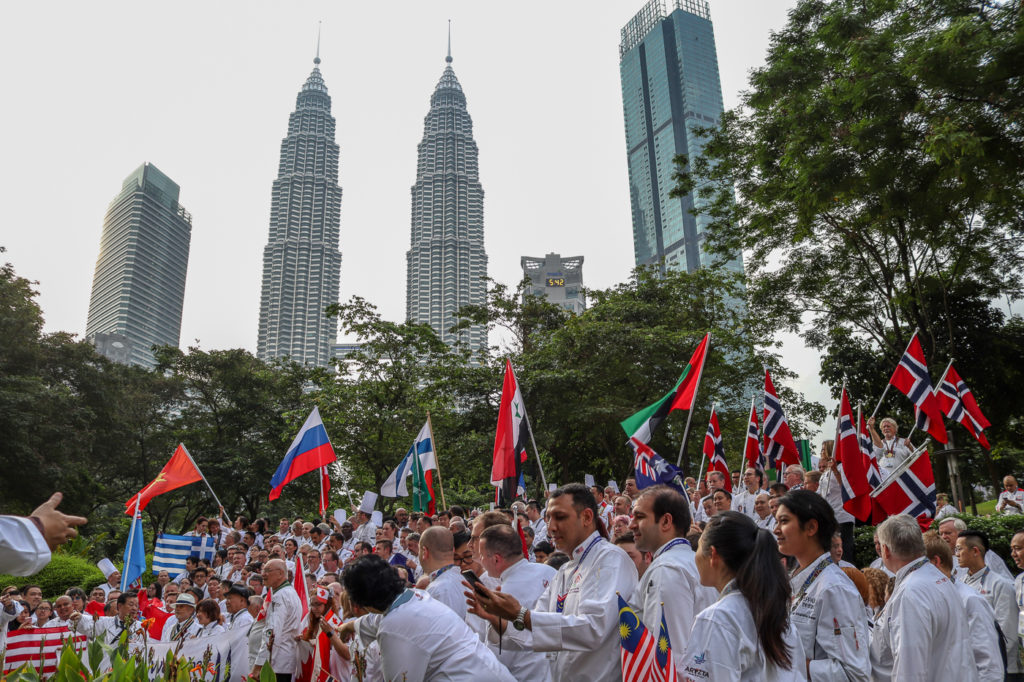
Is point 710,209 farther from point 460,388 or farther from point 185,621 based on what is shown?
point 185,621

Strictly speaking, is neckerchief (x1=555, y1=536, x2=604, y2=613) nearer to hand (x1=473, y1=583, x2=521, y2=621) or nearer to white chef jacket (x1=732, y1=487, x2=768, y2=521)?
hand (x1=473, y1=583, x2=521, y2=621)

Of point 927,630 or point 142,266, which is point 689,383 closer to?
point 927,630

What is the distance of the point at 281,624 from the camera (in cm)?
772

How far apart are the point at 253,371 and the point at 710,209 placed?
22.9m

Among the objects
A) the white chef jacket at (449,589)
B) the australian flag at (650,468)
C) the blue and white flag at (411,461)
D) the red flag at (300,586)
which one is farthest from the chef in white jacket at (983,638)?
the blue and white flag at (411,461)

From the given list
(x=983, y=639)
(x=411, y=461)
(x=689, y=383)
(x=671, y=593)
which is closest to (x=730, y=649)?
(x=671, y=593)

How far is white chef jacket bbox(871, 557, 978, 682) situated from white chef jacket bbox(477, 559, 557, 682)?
206cm

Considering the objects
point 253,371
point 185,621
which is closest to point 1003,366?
point 185,621

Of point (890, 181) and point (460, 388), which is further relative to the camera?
point (460, 388)

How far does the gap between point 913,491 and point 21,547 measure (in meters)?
7.96

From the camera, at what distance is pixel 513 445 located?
11.0 m

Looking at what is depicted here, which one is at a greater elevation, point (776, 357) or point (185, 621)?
point (776, 357)

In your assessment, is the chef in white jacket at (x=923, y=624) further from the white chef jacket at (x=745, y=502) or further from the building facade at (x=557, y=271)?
the building facade at (x=557, y=271)

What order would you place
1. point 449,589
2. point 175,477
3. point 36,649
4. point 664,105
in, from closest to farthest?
point 449,589, point 36,649, point 175,477, point 664,105
